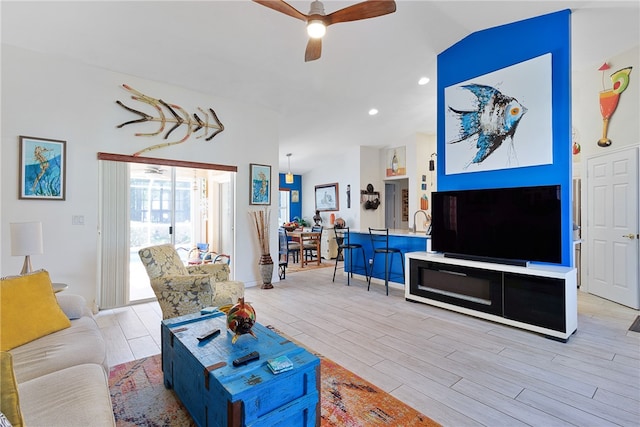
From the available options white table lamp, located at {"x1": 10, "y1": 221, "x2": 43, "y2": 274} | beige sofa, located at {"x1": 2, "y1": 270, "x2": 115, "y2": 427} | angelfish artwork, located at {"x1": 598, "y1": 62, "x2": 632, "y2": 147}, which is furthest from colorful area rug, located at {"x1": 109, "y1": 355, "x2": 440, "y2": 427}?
angelfish artwork, located at {"x1": 598, "y1": 62, "x2": 632, "y2": 147}

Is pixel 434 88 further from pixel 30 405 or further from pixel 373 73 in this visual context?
pixel 30 405

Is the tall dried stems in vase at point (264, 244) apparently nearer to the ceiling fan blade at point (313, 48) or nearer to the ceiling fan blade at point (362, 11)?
the ceiling fan blade at point (313, 48)

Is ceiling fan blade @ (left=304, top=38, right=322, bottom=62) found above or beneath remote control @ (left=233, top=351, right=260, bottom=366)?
above

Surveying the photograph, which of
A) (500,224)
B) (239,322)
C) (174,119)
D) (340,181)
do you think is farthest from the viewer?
(340,181)

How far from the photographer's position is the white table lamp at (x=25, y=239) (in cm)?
267

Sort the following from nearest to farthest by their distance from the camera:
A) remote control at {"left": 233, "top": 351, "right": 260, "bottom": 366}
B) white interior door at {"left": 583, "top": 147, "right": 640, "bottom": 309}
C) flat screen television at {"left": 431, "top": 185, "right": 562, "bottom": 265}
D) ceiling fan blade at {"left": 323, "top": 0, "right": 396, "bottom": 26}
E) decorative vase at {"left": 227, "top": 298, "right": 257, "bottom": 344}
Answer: remote control at {"left": 233, "top": 351, "right": 260, "bottom": 366} → decorative vase at {"left": 227, "top": 298, "right": 257, "bottom": 344} → ceiling fan blade at {"left": 323, "top": 0, "right": 396, "bottom": 26} → flat screen television at {"left": 431, "top": 185, "right": 562, "bottom": 265} → white interior door at {"left": 583, "top": 147, "right": 640, "bottom": 309}

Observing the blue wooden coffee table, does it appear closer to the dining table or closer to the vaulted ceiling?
the vaulted ceiling

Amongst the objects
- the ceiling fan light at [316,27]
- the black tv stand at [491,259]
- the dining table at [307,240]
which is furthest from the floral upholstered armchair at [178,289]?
the dining table at [307,240]

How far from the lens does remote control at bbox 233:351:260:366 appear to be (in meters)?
1.57

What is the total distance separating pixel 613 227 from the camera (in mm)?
4273

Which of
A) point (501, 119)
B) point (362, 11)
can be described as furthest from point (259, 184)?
point (501, 119)

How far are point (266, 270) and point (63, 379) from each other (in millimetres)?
3601

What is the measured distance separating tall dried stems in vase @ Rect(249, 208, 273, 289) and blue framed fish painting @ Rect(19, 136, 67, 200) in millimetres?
2541

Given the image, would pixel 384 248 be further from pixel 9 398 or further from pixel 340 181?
pixel 9 398
